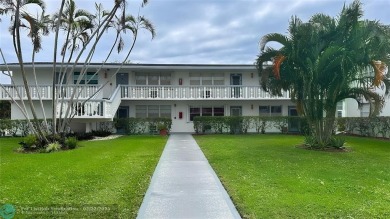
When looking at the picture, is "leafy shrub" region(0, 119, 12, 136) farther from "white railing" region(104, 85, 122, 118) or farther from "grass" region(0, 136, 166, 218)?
"grass" region(0, 136, 166, 218)

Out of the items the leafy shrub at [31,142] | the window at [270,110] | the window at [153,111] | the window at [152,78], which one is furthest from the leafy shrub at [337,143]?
the window at [152,78]

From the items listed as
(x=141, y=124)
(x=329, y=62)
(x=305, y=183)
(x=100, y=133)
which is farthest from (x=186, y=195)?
(x=141, y=124)

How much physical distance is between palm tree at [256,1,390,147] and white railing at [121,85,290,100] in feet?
33.4

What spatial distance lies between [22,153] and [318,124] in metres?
12.9

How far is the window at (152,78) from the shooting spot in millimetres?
27812

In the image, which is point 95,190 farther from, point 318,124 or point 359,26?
point 359,26

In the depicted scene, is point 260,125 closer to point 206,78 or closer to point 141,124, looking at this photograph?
point 206,78

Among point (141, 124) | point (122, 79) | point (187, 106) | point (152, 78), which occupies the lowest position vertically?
point (141, 124)

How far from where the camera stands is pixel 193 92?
2655 cm

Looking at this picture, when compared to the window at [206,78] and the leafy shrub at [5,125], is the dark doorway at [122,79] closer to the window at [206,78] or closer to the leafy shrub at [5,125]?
the window at [206,78]

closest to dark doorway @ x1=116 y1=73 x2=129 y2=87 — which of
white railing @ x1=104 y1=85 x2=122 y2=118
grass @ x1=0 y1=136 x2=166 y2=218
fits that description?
white railing @ x1=104 y1=85 x2=122 y2=118

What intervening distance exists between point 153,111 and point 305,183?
2039cm

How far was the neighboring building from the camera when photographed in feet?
85.8

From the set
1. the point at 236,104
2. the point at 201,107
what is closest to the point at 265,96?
the point at 236,104
